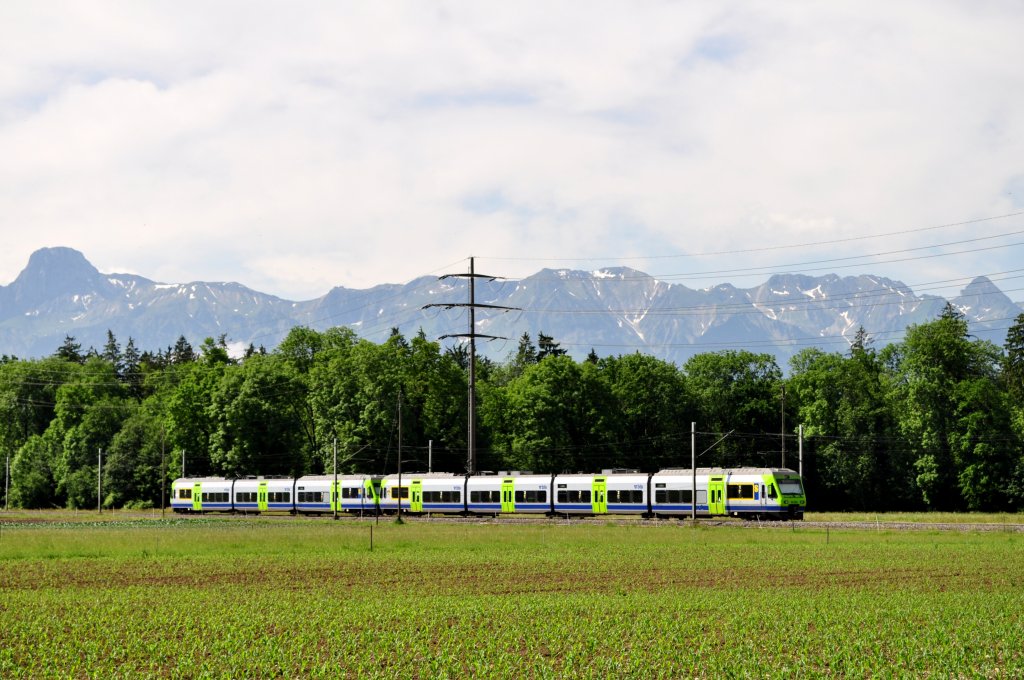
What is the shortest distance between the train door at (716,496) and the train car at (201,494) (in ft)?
148

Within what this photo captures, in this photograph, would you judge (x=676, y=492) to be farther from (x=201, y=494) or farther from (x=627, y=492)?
(x=201, y=494)

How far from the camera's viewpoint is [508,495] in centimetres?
8106

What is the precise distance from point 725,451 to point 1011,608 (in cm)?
8108

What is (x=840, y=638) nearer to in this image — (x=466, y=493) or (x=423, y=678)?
(x=423, y=678)

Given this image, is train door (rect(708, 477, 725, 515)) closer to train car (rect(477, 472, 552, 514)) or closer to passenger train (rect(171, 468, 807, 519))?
passenger train (rect(171, 468, 807, 519))

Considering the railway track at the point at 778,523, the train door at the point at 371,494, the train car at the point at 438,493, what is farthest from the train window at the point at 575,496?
the train door at the point at 371,494

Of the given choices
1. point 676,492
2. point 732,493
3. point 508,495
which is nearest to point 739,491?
point 732,493

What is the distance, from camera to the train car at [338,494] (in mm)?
88625

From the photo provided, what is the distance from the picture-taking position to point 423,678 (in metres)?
18.3

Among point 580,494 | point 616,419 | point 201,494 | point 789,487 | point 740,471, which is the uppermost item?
point 616,419

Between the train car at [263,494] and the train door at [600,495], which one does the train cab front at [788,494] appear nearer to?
the train door at [600,495]

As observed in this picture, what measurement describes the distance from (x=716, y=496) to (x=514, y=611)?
48.2 metres

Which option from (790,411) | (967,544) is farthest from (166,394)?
(967,544)

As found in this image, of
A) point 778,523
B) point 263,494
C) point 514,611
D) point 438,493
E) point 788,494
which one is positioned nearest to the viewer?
point 514,611
